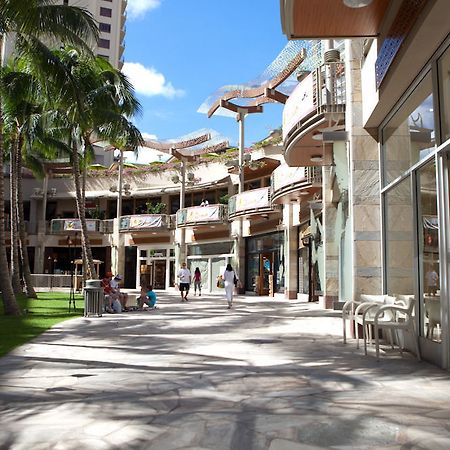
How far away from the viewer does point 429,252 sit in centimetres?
715

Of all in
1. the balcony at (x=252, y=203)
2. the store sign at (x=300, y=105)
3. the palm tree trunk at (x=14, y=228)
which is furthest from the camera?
the balcony at (x=252, y=203)

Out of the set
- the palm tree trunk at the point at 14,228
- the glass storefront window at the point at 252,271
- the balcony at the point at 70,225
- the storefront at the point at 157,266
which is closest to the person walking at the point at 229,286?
the palm tree trunk at the point at 14,228

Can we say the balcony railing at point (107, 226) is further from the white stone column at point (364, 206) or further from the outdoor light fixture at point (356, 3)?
the outdoor light fixture at point (356, 3)

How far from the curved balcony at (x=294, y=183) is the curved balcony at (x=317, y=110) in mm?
4868

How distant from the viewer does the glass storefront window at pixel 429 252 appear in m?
6.82

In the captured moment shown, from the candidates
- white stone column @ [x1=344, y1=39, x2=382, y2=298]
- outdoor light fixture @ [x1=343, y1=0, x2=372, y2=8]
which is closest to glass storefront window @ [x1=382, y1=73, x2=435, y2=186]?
white stone column @ [x1=344, y1=39, x2=382, y2=298]

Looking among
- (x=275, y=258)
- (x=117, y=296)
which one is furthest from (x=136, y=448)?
(x=275, y=258)

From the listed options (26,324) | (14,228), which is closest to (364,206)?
(26,324)

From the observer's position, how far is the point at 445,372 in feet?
20.5

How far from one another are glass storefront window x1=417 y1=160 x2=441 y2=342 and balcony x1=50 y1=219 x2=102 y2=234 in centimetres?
3662

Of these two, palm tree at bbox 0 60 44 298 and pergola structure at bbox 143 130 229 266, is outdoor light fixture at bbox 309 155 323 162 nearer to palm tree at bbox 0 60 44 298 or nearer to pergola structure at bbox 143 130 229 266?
palm tree at bbox 0 60 44 298

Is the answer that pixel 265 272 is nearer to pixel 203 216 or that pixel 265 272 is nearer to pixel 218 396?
pixel 203 216

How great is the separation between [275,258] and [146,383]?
23.4 m

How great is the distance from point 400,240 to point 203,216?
25.3 metres
